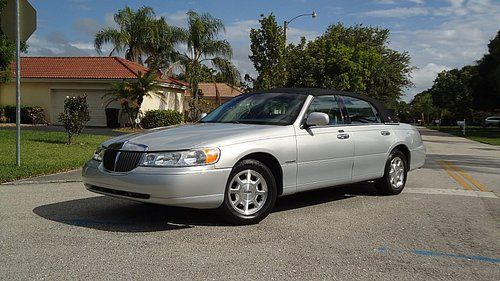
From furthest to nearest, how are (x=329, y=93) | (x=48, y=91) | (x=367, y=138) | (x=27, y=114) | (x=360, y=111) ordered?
(x=48, y=91) → (x=27, y=114) → (x=360, y=111) → (x=367, y=138) → (x=329, y=93)

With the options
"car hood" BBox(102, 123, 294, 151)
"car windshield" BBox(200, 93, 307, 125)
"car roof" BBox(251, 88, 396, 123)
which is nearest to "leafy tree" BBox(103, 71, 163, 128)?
"car roof" BBox(251, 88, 396, 123)

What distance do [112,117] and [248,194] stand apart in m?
23.3

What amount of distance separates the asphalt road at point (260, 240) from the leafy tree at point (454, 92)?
67423 mm

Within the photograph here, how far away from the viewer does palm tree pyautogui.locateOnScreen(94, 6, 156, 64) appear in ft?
118

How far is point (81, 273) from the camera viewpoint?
4145 mm

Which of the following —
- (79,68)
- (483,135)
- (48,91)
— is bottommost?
(483,135)

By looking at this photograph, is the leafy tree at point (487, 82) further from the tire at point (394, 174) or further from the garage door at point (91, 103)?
the tire at point (394, 174)

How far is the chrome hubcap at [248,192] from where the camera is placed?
18.6 ft

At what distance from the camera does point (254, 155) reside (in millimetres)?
5859

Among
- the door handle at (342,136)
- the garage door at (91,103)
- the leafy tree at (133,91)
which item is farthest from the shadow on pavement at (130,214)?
the garage door at (91,103)

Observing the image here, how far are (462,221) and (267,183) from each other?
249 centimetres

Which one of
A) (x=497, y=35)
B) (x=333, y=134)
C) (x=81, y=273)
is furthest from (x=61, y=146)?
(x=497, y=35)

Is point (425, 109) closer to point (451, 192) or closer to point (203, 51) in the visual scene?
point (203, 51)

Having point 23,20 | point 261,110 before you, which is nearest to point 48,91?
point 23,20
